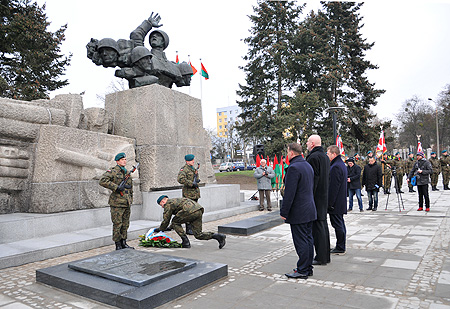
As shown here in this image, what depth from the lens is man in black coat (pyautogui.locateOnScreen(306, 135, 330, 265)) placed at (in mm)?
4973

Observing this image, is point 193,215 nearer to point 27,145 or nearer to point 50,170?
point 50,170

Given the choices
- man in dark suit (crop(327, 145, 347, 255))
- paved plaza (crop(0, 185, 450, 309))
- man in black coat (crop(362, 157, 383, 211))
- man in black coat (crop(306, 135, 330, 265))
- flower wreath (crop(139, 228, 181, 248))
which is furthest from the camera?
man in black coat (crop(362, 157, 383, 211))

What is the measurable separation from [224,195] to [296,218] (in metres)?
6.62

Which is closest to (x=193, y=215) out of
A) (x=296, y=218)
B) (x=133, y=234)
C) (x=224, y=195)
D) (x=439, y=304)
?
(x=133, y=234)

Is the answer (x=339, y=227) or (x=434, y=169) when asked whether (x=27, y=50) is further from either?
(x=434, y=169)

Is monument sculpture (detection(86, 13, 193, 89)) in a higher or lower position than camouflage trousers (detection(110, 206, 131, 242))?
higher

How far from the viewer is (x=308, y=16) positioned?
106ft

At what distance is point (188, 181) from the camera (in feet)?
24.2

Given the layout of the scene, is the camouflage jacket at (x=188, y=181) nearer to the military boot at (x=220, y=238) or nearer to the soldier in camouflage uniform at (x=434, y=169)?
the military boot at (x=220, y=238)

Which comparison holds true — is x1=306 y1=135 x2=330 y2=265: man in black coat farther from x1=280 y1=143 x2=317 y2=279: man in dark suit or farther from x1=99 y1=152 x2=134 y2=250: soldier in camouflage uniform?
x1=99 y1=152 x2=134 y2=250: soldier in camouflage uniform

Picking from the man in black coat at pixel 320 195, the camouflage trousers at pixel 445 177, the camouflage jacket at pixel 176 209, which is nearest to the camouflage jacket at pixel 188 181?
the camouflage jacket at pixel 176 209

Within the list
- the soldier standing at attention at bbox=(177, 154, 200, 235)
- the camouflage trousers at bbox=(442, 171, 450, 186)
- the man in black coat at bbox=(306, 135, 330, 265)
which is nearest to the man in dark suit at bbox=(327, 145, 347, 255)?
the man in black coat at bbox=(306, 135, 330, 265)

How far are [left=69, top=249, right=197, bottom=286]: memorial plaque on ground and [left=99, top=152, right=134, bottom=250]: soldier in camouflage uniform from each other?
111cm

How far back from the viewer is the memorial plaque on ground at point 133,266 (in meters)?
4.02
